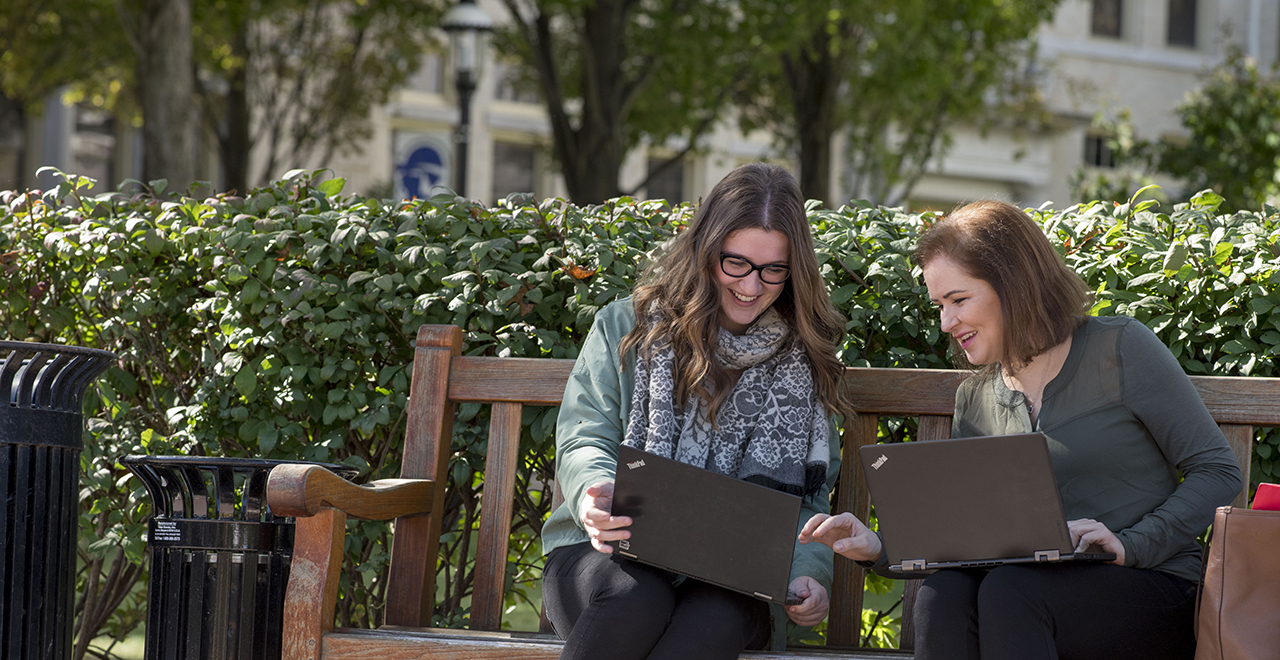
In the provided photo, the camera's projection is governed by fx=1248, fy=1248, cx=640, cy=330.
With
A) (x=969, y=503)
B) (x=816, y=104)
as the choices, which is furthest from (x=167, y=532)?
(x=816, y=104)

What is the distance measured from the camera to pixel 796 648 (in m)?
2.73

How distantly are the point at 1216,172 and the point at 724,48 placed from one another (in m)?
5.02

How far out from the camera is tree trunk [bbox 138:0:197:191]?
29.8ft

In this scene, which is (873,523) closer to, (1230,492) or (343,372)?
(1230,492)

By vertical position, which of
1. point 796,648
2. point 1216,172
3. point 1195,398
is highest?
point 1216,172

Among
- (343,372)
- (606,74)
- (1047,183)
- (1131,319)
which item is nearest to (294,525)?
(343,372)

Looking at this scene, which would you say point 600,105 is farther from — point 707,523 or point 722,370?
point 707,523

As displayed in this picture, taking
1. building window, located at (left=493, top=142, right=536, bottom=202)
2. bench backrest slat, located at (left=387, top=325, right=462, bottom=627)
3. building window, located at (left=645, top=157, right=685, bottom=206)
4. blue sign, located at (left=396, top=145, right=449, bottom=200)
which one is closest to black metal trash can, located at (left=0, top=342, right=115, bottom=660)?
bench backrest slat, located at (left=387, top=325, right=462, bottom=627)

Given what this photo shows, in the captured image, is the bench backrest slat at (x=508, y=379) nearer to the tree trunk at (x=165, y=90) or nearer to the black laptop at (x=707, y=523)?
the black laptop at (x=707, y=523)

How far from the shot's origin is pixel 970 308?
2699mm

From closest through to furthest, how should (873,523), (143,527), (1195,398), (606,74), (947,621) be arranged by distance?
(947,621) → (1195,398) → (873,523) → (143,527) → (606,74)

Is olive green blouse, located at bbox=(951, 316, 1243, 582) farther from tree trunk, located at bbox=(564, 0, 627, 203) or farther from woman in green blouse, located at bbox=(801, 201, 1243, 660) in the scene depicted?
tree trunk, located at bbox=(564, 0, 627, 203)

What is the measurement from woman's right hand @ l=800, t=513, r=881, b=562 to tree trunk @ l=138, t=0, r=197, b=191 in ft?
24.9

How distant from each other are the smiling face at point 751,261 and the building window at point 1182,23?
23.0 metres
